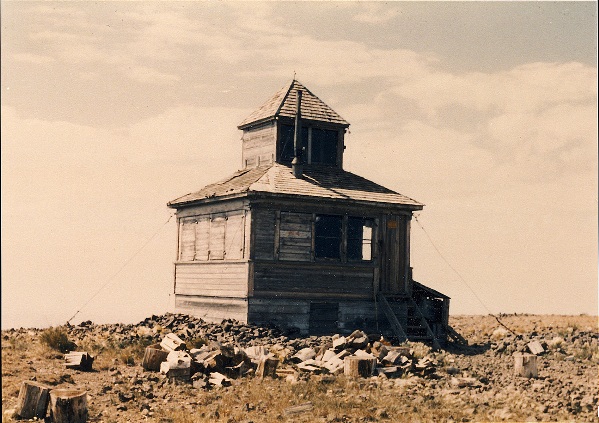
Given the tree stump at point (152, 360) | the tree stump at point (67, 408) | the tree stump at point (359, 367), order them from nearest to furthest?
the tree stump at point (67, 408), the tree stump at point (152, 360), the tree stump at point (359, 367)

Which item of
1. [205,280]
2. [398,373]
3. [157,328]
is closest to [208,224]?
[205,280]

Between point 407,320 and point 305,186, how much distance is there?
6.60 metres

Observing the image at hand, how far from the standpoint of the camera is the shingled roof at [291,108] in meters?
31.0

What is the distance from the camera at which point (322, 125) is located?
31328 millimetres

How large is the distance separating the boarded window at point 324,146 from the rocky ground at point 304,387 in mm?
8736

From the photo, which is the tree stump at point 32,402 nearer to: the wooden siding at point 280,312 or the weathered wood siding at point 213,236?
the wooden siding at point 280,312

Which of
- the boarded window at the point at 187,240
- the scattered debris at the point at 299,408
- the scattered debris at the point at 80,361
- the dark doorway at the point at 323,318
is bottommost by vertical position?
the scattered debris at the point at 299,408

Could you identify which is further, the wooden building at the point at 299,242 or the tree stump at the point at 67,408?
the wooden building at the point at 299,242

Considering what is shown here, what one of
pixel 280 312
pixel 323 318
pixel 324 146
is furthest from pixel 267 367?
pixel 324 146

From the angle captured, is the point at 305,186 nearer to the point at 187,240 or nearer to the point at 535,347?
the point at 187,240

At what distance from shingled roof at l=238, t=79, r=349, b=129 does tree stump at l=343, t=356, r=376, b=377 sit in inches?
549

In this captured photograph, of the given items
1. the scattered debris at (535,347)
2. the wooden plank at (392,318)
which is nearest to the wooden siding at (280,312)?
the wooden plank at (392,318)

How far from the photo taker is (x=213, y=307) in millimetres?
28609

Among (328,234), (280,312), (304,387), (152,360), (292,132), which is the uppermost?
(292,132)
